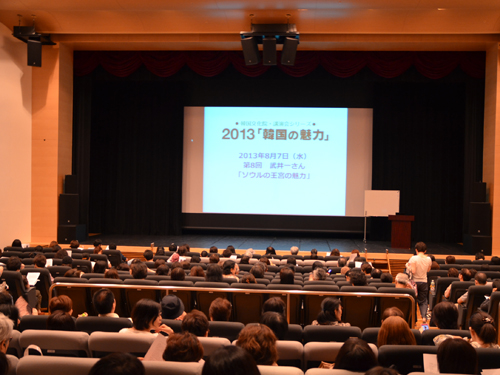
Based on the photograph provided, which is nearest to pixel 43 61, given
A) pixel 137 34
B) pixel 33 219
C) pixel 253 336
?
pixel 137 34

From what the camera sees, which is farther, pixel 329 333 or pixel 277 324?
pixel 329 333

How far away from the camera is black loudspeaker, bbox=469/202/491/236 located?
35.5 feet

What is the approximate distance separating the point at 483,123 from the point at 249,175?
630cm

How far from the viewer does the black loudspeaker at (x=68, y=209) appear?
460 inches

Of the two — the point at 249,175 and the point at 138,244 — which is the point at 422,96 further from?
the point at 138,244

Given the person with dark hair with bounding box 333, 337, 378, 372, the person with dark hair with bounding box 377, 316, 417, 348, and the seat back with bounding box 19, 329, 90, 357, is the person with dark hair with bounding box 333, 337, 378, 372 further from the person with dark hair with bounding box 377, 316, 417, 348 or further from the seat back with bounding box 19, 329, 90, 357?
the seat back with bounding box 19, 329, 90, 357

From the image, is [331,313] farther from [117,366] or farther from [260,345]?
[117,366]

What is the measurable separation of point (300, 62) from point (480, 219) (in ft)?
19.6

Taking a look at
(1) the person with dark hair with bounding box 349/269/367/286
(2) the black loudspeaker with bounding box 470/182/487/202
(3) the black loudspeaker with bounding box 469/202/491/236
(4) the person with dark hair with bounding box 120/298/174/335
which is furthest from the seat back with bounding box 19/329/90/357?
(2) the black loudspeaker with bounding box 470/182/487/202

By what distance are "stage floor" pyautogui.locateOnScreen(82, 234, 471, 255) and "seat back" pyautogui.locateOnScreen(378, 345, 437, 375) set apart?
831 cm

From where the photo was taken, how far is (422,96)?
12906 millimetres

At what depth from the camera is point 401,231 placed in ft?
37.2

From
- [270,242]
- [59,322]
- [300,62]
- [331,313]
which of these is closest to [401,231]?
[270,242]

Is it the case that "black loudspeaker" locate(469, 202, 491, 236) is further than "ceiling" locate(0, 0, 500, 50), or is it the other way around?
"black loudspeaker" locate(469, 202, 491, 236)
